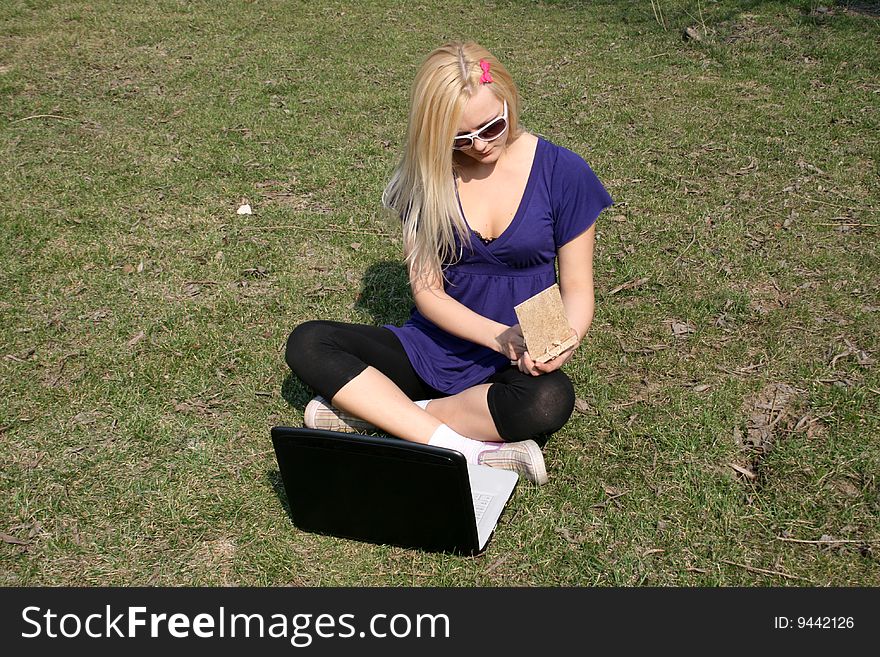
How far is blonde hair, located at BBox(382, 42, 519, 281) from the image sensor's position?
113 inches

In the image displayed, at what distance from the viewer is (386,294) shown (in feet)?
14.8

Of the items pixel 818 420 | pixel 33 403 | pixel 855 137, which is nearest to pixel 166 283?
pixel 33 403

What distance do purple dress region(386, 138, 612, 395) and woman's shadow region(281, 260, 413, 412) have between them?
883mm

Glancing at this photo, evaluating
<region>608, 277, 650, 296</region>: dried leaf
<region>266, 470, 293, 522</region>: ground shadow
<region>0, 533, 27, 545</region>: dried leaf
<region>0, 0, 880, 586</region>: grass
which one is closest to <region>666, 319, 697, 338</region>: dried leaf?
<region>0, 0, 880, 586</region>: grass

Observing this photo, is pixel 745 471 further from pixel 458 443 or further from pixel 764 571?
pixel 458 443

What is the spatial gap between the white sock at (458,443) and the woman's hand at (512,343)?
14.0 inches

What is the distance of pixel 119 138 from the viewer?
21.2ft

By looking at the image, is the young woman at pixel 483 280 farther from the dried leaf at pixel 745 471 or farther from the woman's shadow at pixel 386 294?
the woman's shadow at pixel 386 294

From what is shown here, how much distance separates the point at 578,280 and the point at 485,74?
2.85 feet

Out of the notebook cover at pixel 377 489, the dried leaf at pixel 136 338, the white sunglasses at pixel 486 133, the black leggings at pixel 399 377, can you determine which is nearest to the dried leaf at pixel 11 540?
the notebook cover at pixel 377 489

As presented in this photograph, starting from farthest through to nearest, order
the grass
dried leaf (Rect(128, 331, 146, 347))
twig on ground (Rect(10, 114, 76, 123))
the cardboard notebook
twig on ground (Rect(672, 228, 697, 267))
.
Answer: twig on ground (Rect(10, 114, 76, 123)) → twig on ground (Rect(672, 228, 697, 267)) → dried leaf (Rect(128, 331, 146, 347)) → the grass → the cardboard notebook

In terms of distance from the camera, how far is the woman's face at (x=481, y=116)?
113 inches

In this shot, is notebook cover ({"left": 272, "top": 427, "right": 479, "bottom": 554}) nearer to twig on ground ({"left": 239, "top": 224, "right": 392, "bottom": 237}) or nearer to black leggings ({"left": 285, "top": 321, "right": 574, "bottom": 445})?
black leggings ({"left": 285, "top": 321, "right": 574, "bottom": 445})

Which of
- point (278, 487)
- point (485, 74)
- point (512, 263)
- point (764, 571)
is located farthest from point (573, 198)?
point (278, 487)
